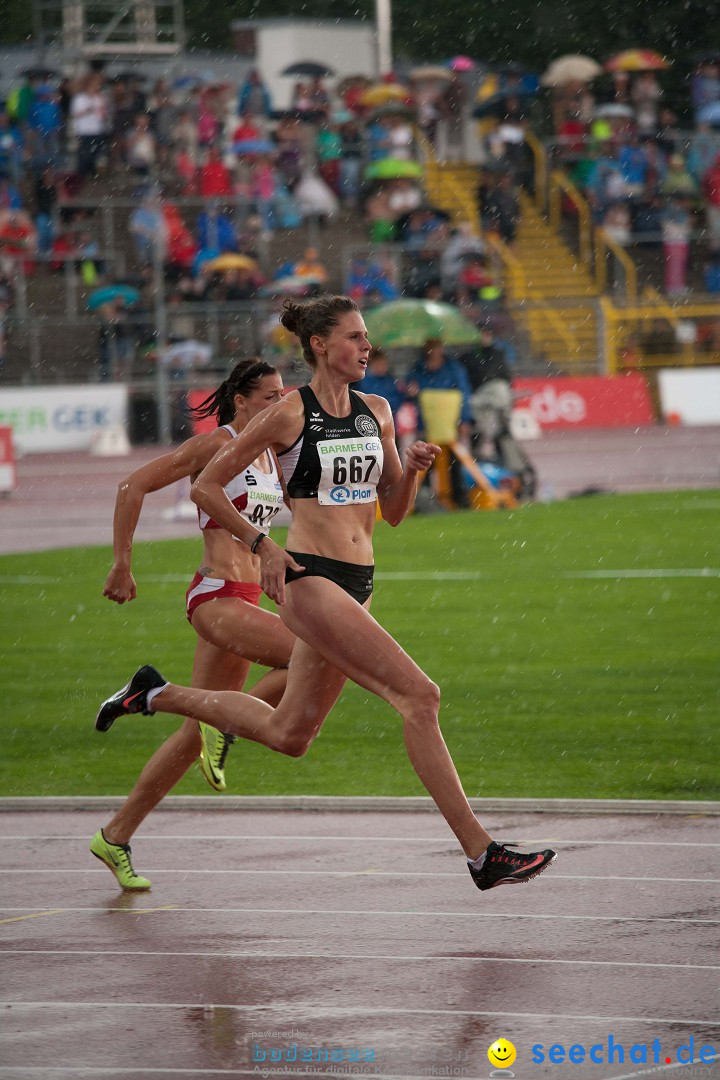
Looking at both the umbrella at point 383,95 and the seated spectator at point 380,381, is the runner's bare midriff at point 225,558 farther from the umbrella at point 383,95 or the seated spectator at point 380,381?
the umbrella at point 383,95

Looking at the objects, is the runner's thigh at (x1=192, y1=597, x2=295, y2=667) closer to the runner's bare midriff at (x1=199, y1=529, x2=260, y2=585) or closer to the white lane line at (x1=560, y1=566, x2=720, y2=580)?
the runner's bare midriff at (x1=199, y1=529, x2=260, y2=585)

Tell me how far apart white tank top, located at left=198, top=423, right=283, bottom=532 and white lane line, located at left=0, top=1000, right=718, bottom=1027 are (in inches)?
98.0

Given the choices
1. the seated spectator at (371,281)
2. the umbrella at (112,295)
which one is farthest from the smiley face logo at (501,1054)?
the umbrella at (112,295)

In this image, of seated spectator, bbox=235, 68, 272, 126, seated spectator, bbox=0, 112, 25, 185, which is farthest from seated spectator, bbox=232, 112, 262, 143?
seated spectator, bbox=0, 112, 25, 185

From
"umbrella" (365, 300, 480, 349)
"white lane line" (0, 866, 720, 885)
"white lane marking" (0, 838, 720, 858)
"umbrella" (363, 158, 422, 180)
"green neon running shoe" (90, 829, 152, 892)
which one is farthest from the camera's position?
"umbrella" (363, 158, 422, 180)

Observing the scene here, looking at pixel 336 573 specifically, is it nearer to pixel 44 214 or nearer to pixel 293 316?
pixel 293 316

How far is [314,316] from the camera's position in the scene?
259 inches

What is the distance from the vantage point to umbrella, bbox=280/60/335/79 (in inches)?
1522

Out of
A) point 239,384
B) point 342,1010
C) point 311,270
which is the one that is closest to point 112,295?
point 311,270

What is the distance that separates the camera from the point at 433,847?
7590 mm

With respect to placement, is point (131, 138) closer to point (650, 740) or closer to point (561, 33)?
point (561, 33)

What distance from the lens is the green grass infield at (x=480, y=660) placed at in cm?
941

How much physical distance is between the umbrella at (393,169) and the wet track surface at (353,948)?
29200mm

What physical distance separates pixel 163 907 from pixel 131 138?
30232 millimetres
